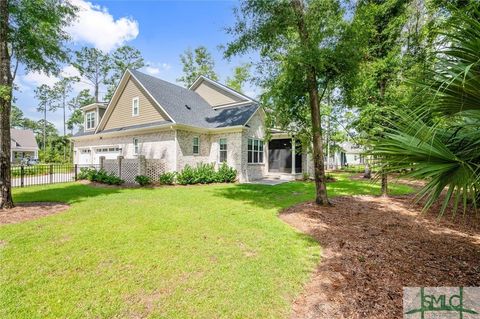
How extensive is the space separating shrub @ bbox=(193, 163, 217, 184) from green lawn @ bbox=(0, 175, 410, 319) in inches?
284

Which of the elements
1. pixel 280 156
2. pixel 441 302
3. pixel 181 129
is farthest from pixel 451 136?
pixel 280 156

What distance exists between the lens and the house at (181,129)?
14516 mm

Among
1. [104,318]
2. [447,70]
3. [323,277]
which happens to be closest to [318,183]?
[323,277]

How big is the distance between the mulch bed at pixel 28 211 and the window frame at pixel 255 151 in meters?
10.4

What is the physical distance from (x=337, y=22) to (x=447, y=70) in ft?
20.4

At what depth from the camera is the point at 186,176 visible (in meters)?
13.7

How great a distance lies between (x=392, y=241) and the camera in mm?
4934

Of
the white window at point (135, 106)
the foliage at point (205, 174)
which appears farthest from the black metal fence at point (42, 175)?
the foliage at point (205, 174)

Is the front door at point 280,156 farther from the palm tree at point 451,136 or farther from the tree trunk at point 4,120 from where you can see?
the palm tree at point 451,136

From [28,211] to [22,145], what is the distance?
47.1 metres

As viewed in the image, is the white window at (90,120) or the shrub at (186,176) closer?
the shrub at (186,176)

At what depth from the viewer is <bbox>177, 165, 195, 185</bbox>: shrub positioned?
13.6 m

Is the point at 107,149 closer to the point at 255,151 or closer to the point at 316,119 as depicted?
the point at 255,151

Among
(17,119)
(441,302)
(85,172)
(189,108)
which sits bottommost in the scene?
(441,302)
